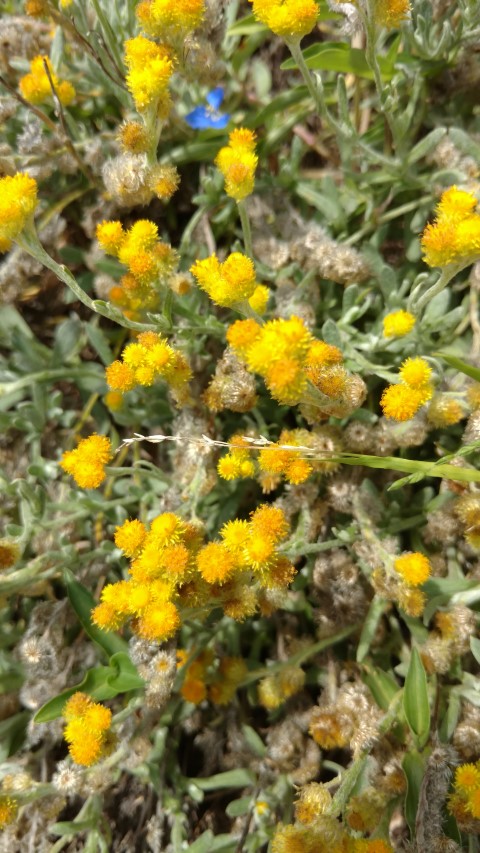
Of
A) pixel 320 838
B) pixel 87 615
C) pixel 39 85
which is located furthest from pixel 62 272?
pixel 320 838

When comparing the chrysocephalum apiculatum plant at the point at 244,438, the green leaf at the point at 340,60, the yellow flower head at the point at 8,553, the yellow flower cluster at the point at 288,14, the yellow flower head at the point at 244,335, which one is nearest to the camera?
the yellow flower head at the point at 244,335

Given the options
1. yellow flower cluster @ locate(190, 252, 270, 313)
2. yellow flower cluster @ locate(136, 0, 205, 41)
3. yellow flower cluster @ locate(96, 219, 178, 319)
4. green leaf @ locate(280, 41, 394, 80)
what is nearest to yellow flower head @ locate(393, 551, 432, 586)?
yellow flower cluster @ locate(190, 252, 270, 313)

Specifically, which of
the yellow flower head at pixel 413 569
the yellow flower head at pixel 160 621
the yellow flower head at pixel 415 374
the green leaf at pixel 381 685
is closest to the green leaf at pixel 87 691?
the yellow flower head at pixel 160 621

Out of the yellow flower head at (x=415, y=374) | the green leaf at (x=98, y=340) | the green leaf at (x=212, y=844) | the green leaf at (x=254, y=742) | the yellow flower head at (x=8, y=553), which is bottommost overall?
the green leaf at (x=212, y=844)

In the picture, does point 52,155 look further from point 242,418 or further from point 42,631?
point 42,631

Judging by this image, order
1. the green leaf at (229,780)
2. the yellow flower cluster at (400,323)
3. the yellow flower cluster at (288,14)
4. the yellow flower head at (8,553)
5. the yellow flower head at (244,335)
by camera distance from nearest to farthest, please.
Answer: the yellow flower head at (244,335)
the yellow flower cluster at (288,14)
the yellow flower cluster at (400,323)
the yellow flower head at (8,553)
the green leaf at (229,780)

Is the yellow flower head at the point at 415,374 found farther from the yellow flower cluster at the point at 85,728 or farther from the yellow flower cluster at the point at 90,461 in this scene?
the yellow flower cluster at the point at 85,728
